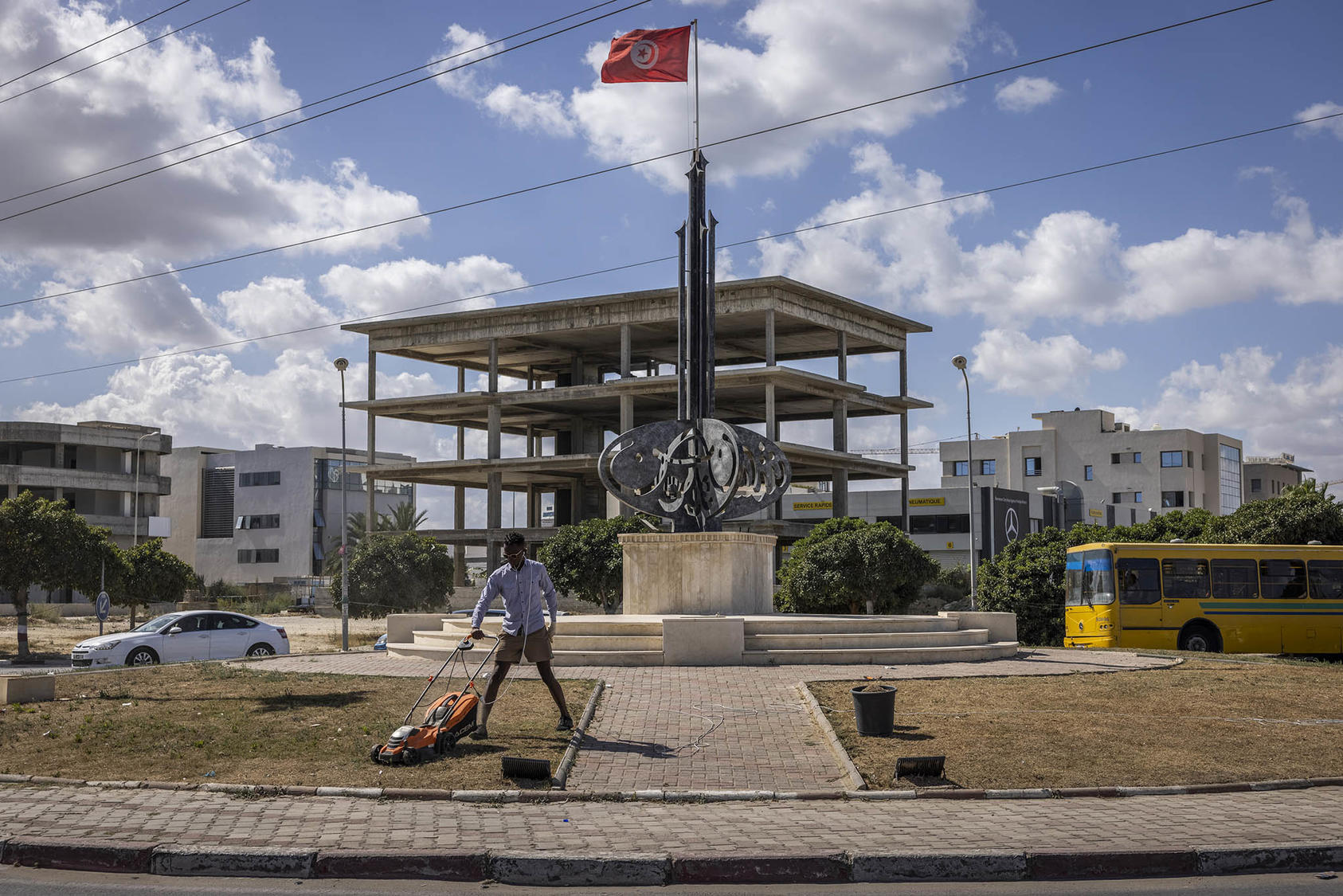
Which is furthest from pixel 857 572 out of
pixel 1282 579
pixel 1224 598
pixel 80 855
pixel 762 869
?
pixel 80 855

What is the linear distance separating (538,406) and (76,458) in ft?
112

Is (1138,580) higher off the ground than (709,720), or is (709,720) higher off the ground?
(1138,580)

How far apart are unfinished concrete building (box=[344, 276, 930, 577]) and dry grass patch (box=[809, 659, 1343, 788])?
41.0 m

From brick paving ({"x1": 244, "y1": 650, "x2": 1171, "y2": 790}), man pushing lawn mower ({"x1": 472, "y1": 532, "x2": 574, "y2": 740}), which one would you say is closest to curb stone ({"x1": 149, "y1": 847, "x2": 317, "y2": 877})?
brick paving ({"x1": 244, "y1": 650, "x2": 1171, "y2": 790})

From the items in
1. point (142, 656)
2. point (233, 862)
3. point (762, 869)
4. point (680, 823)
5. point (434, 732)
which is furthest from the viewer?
point (142, 656)

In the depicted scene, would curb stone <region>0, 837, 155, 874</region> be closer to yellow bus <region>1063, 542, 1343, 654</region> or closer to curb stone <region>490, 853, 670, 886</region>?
curb stone <region>490, 853, 670, 886</region>

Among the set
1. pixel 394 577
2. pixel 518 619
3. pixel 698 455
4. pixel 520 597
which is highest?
pixel 698 455

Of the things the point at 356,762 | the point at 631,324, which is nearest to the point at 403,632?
the point at 356,762

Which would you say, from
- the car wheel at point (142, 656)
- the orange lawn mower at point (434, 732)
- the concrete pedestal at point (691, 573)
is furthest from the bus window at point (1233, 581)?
the car wheel at point (142, 656)

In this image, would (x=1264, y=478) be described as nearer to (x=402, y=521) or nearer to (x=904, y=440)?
(x=904, y=440)

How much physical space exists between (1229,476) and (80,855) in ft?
316

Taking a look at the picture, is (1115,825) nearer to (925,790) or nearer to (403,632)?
(925,790)

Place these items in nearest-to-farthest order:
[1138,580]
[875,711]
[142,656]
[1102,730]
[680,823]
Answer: [680,823]
[875,711]
[1102,730]
[142,656]
[1138,580]

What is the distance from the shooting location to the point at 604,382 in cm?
6644
